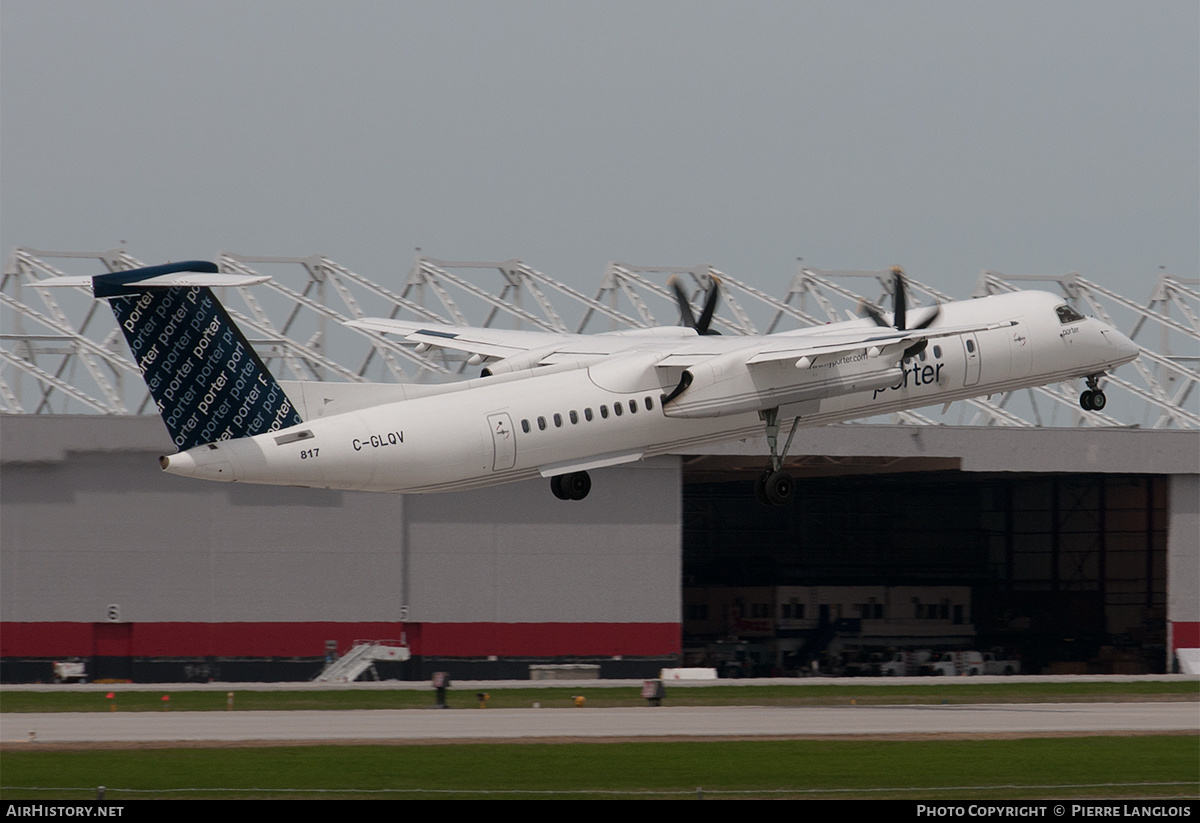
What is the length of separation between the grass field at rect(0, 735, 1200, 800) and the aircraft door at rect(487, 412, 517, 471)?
7.75 m

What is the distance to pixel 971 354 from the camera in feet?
146

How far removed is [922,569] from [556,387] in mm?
72094

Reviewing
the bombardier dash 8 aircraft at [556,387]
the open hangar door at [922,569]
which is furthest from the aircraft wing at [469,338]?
the open hangar door at [922,569]

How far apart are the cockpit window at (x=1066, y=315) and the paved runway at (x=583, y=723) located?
12999mm

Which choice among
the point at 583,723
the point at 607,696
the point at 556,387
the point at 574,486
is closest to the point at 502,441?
the point at 556,387

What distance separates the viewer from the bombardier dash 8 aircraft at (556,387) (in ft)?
111

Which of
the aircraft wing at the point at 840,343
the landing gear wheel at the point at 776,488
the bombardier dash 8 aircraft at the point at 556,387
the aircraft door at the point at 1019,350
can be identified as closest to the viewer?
the bombardier dash 8 aircraft at the point at 556,387

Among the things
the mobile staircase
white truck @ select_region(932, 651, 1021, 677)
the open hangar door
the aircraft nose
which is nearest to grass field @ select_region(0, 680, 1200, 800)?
the aircraft nose

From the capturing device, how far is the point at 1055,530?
101938mm

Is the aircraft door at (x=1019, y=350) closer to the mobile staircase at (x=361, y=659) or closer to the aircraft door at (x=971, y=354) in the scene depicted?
the aircraft door at (x=971, y=354)

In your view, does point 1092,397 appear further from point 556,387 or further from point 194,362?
point 194,362

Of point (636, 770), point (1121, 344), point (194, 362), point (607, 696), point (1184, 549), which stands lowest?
point (607, 696)

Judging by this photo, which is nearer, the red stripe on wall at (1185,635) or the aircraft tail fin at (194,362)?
the aircraft tail fin at (194,362)
